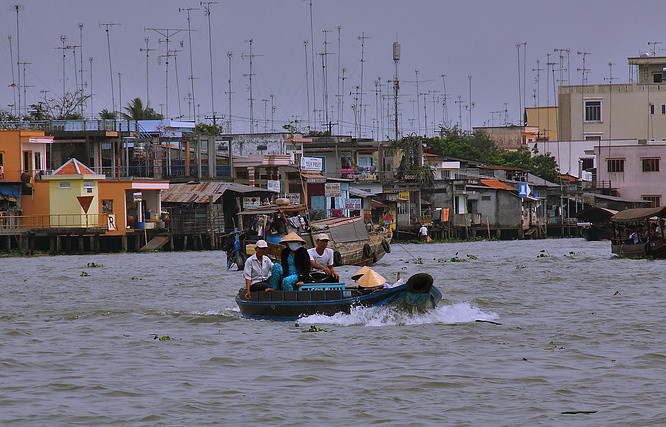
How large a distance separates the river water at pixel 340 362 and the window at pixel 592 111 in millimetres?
56403

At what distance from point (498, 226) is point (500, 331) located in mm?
48107

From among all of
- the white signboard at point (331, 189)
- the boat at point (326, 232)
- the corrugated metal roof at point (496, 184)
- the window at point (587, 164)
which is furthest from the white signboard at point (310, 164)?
the window at point (587, 164)

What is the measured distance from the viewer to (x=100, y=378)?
12.1 m

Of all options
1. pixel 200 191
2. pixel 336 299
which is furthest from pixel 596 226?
pixel 336 299

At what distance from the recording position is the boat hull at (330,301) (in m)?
15.6

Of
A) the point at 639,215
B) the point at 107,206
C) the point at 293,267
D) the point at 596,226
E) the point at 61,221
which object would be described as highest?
the point at 107,206

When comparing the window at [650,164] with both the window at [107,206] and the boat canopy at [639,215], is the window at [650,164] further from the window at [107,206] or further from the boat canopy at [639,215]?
the window at [107,206]

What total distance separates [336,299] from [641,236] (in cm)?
2587

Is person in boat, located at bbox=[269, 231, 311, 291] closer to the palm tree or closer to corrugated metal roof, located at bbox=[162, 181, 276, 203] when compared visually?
corrugated metal roof, located at bbox=[162, 181, 276, 203]

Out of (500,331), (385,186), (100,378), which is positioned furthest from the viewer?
(385,186)

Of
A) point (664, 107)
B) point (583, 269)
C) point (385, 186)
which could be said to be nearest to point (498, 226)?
point (385, 186)

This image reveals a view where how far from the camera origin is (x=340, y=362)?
509 inches

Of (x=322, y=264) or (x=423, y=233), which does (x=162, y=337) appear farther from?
(x=423, y=233)

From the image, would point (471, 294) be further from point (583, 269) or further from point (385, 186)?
point (385, 186)
